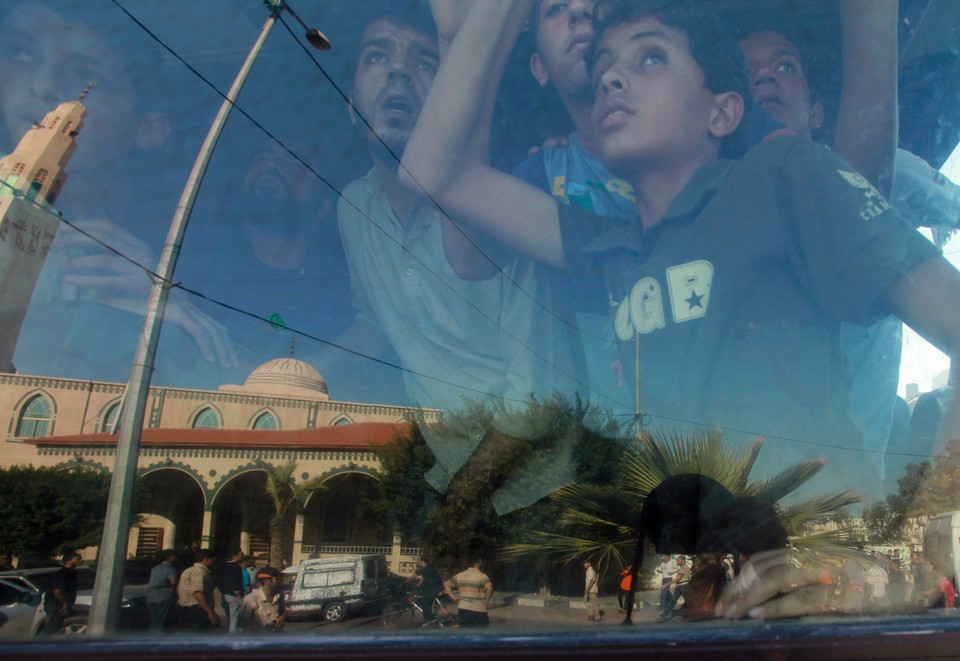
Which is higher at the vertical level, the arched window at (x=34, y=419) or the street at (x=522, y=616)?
the arched window at (x=34, y=419)

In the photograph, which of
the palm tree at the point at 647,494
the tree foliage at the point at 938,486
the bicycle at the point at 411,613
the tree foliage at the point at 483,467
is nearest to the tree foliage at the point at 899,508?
the tree foliage at the point at 938,486

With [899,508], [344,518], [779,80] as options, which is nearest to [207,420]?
[344,518]

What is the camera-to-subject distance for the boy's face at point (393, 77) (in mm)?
5652

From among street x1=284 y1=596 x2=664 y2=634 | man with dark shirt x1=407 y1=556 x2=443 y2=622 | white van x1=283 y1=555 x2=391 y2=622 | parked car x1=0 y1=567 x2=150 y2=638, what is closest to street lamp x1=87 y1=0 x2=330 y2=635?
parked car x1=0 y1=567 x2=150 y2=638

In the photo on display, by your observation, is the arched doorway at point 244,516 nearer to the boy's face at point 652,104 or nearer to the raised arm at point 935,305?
the boy's face at point 652,104

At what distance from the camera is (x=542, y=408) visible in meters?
4.70

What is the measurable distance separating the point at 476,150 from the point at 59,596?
14.0 feet

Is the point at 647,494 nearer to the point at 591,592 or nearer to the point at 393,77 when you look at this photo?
the point at 591,592

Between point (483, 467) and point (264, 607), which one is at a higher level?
point (483, 467)

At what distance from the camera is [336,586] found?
336cm

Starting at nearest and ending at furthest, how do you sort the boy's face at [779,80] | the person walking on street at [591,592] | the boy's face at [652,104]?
the person walking on street at [591,592], the boy's face at [779,80], the boy's face at [652,104]

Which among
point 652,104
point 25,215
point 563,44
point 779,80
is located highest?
point 563,44

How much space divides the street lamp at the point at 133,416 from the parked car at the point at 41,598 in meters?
0.05

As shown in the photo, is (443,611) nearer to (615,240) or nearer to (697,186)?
(615,240)
